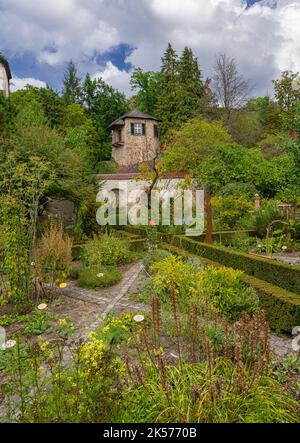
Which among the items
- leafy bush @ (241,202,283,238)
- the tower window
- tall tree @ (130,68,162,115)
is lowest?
leafy bush @ (241,202,283,238)

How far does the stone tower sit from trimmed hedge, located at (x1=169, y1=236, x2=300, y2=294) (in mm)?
22519

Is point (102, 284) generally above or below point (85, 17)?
below

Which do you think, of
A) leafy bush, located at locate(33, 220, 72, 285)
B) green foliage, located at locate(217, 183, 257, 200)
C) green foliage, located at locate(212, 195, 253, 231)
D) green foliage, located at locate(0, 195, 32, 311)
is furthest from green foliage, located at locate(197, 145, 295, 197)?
green foliage, located at locate(0, 195, 32, 311)

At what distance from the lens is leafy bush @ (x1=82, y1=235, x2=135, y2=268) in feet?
27.9

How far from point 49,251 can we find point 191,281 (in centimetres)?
292

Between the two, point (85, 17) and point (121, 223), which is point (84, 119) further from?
point (85, 17)

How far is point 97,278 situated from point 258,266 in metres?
3.39

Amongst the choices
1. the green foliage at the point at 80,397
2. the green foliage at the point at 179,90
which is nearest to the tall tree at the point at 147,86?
the green foliage at the point at 179,90

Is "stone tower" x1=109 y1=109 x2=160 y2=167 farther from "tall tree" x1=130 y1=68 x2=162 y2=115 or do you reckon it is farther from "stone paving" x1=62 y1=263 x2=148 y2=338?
"stone paving" x1=62 y1=263 x2=148 y2=338

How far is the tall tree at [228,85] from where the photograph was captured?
2569 cm

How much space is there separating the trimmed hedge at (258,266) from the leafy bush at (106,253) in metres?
1.90

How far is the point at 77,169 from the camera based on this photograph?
36.8 feet

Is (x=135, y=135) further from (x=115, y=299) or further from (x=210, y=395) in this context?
(x=210, y=395)
